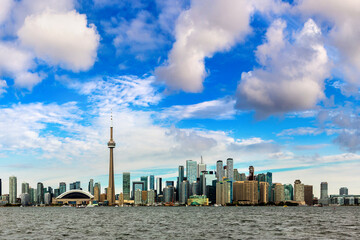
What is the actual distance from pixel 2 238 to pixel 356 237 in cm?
7256

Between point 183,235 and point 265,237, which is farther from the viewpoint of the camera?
point 183,235

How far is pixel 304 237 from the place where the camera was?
8219cm

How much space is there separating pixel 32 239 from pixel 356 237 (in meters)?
66.0

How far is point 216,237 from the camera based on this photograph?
277 ft

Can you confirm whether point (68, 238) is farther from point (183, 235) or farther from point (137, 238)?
point (183, 235)

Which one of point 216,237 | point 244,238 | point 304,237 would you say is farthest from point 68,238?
point 304,237

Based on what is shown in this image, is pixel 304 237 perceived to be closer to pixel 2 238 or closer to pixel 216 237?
pixel 216 237

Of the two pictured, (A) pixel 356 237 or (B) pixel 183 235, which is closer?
(A) pixel 356 237

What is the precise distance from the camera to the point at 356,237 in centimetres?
8250

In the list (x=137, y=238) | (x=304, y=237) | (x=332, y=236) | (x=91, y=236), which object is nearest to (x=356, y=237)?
(x=332, y=236)

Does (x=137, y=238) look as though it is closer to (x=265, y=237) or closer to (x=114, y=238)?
(x=114, y=238)

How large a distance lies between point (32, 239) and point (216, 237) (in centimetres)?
3773

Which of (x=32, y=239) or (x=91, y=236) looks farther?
(x=91, y=236)

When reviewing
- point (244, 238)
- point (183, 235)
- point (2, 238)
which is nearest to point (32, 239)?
point (2, 238)
